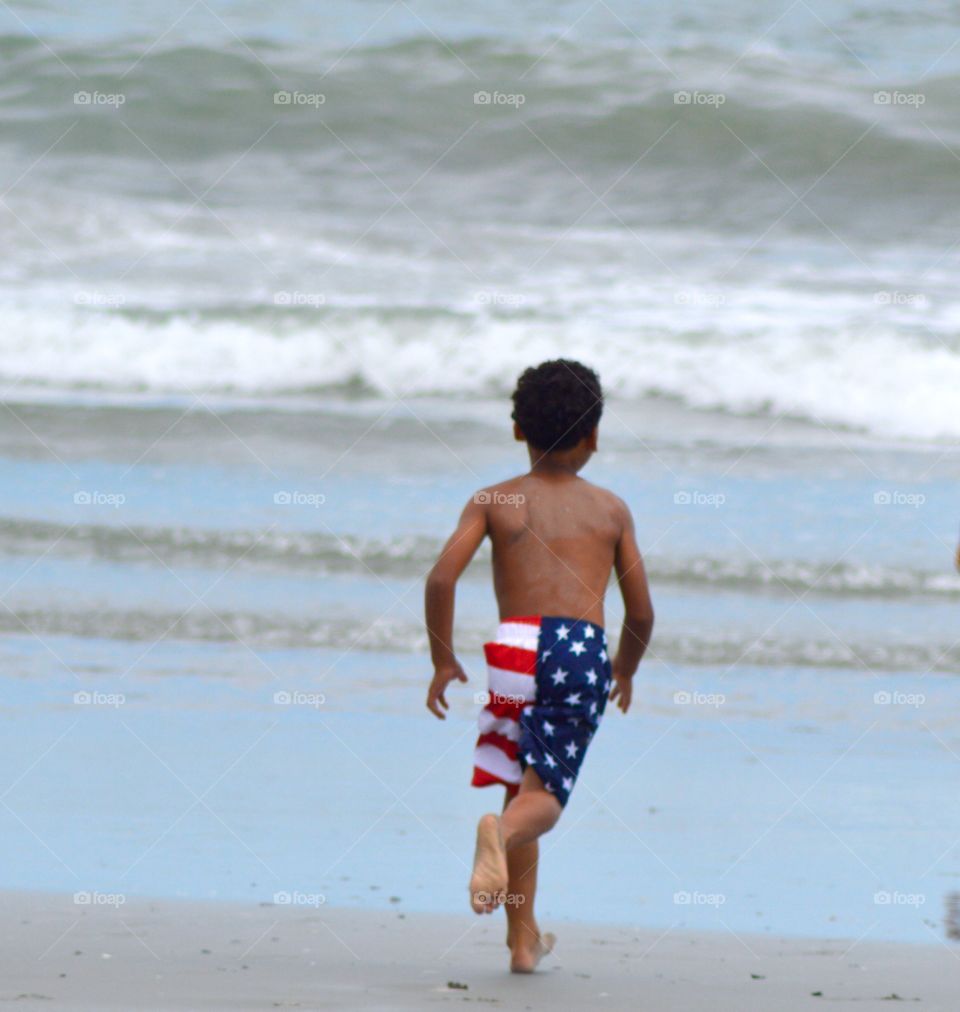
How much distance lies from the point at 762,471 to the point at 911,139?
9.70 metres

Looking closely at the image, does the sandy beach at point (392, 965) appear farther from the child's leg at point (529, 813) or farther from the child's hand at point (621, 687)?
the child's hand at point (621, 687)

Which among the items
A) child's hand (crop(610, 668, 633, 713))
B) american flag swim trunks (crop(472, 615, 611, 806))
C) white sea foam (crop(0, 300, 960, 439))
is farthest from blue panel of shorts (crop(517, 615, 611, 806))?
white sea foam (crop(0, 300, 960, 439))

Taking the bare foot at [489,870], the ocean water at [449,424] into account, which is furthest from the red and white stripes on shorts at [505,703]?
the ocean water at [449,424]

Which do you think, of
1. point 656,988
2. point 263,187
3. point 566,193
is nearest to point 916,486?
point 656,988

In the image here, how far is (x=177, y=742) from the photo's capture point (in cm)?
568

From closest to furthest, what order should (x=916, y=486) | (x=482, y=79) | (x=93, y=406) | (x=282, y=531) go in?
(x=282, y=531), (x=916, y=486), (x=93, y=406), (x=482, y=79)

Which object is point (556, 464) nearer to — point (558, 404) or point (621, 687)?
point (558, 404)

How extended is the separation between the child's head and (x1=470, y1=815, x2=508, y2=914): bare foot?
873 mm

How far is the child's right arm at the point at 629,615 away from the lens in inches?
148

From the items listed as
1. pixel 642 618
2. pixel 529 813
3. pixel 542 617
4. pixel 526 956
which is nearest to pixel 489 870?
pixel 529 813

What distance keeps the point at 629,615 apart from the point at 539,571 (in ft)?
0.78

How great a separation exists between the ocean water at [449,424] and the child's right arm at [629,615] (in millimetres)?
635

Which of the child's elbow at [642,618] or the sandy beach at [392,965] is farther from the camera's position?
the child's elbow at [642,618]

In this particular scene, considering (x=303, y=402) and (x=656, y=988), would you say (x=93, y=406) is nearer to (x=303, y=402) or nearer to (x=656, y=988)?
A: (x=303, y=402)
